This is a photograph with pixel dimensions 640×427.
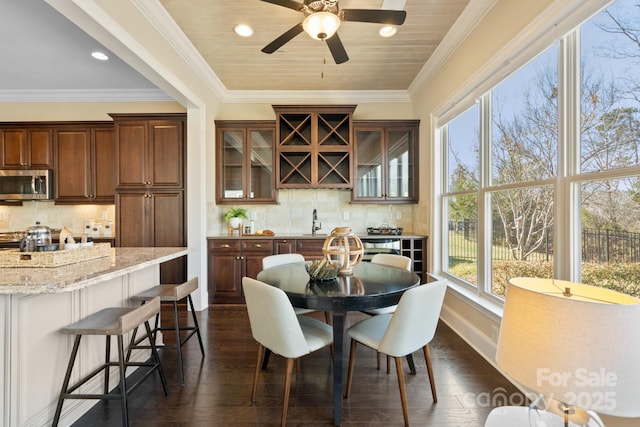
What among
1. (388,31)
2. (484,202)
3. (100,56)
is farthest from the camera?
(100,56)

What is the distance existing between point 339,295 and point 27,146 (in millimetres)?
5113

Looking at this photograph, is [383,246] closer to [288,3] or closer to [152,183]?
[288,3]

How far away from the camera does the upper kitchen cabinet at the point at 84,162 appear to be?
4121mm

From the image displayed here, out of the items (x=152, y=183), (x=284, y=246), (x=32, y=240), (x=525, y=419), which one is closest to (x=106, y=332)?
(x=32, y=240)

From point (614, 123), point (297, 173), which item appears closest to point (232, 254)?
point (297, 173)

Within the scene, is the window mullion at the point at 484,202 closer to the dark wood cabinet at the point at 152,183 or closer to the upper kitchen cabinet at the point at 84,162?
the dark wood cabinet at the point at 152,183

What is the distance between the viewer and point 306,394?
79.0 inches

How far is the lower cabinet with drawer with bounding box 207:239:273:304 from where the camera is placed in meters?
3.84

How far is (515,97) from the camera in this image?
231 centimetres

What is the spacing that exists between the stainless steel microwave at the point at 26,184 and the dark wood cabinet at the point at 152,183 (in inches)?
46.7

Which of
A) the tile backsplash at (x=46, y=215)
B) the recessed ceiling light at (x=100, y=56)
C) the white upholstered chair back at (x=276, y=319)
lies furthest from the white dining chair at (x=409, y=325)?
the tile backsplash at (x=46, y=215)

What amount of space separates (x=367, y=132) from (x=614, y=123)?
9.44 feet

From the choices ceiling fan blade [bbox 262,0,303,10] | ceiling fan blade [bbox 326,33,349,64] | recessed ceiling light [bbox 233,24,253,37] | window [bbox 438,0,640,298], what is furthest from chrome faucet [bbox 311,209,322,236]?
ceiling fan blade [bbox 262,0,303,10]

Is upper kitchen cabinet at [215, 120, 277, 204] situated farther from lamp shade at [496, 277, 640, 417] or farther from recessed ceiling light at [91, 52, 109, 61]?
lamp shade at [496, 277, 640, 417]
